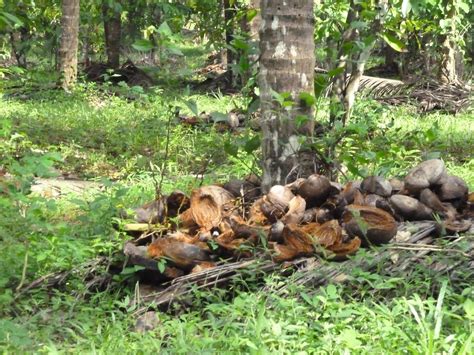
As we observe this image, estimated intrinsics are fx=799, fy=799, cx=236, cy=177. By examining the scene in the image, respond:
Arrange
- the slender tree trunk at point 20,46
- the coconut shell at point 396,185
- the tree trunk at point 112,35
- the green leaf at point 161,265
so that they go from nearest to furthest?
the green leaf at point 161,265
the coconut shell at point 396,185
the tree trunk at point 112,35
the slender tree trunk at point 20,46

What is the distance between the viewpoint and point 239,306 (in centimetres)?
345

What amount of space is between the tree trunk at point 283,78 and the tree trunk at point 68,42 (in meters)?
8.10

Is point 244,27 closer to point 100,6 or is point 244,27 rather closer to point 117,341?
point 100,6

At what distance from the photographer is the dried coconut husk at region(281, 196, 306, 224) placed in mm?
4184

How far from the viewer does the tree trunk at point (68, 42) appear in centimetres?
1220

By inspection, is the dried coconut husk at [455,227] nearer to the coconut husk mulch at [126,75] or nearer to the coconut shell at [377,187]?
the coconut shell at [377,187]

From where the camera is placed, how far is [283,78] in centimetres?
471

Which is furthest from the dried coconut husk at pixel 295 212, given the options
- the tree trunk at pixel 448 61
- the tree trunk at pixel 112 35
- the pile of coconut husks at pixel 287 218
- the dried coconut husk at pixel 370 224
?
the tree trunk at pixel 112 35

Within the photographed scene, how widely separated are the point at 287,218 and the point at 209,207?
481mm

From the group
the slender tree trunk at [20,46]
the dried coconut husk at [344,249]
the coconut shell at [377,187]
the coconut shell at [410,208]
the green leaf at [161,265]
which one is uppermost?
the coconut shell at [377,187]

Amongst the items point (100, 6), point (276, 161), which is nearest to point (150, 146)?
point (276, 161)

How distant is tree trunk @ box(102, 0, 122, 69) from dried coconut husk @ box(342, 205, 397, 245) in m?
12.4

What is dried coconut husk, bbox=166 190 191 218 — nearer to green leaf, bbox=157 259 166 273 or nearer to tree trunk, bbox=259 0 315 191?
tree trunk, bbox=259 0 315 191

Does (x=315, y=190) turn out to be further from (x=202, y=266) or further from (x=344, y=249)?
(x=202, y=266)
